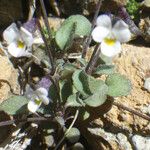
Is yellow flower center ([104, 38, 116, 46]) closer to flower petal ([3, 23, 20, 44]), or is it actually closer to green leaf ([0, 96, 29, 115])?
flower petal ([3, 23, 20, 44])

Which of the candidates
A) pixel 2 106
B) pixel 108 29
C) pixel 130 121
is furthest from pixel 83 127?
pixel 108 29

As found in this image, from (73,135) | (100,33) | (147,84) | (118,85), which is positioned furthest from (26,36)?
(147,84)

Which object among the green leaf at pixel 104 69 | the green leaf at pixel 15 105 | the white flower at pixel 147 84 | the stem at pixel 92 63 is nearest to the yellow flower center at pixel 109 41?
the stem at pixel 92 63

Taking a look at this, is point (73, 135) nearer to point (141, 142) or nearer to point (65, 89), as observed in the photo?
point (65, 89)

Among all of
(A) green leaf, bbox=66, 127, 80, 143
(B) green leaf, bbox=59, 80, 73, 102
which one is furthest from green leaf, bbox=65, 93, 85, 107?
(A) green leaf, bbox=66, 127, 80, 143

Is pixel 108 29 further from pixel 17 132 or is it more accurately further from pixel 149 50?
pixel 17 132
